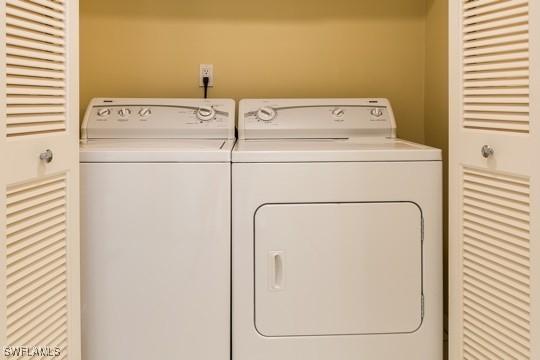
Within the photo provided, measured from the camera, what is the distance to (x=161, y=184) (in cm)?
184

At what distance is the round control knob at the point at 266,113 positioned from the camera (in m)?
2.39

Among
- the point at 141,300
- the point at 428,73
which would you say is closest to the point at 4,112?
the point at 141,300

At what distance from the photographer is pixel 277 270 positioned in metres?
1.88

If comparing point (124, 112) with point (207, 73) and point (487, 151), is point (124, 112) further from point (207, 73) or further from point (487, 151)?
point (487, 151)

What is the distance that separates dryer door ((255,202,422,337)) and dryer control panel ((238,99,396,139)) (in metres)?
0.57

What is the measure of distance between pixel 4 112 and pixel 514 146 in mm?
1189

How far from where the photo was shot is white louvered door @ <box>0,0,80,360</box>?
1.25m

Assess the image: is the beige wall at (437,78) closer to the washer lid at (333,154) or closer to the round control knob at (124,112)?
the washer lid at (333,154)

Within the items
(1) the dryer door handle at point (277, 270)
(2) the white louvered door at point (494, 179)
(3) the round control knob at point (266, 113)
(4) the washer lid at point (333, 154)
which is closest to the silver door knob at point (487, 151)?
(2) the white louvered door at point (494, 179)

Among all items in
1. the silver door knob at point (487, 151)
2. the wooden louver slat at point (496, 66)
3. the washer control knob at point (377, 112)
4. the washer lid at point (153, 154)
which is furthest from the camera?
the washer control knob at point (377, 112)

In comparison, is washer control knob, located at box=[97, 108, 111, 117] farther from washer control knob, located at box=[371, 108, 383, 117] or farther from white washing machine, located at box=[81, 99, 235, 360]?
washer control knob, located at box=[371, 108, 383, 117]

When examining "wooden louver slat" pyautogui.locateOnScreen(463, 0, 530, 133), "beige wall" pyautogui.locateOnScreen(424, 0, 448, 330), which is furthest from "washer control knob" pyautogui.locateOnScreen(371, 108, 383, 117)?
"wooden louver slat" pyautogui.locateOnScreen(463, 0, 530, 133)

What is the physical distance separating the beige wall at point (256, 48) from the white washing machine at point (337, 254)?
867 millimetres

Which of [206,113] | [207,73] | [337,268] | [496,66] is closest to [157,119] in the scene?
[206,113]
